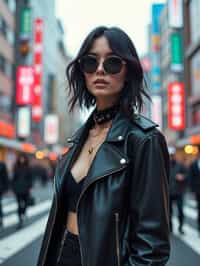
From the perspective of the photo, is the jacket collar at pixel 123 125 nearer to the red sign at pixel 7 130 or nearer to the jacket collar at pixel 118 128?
the jacket collar at pixel 118 128

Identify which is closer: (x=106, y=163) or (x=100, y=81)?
(x=106, y=163)

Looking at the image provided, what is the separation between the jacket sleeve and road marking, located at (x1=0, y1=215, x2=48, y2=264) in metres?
4.82

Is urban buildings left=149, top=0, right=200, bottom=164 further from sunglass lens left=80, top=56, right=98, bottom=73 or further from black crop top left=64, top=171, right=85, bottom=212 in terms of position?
black crop top left=64, top=171, right=85, bottom=212

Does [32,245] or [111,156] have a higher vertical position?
[111,156]

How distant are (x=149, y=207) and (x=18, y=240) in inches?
263

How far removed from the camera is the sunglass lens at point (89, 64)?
1.75m

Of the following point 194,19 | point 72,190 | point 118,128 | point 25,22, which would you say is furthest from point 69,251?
point 25,22

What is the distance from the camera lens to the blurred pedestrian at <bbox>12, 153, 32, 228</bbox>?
960cm

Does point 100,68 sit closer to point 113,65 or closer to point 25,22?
point 113,65

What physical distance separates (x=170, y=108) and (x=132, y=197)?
97.7 feet

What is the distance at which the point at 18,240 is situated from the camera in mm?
7645

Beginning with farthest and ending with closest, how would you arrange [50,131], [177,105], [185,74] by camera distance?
[50,131] < [185,74] < [177,105]

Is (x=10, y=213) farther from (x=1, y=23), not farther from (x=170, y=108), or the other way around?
(x=1, y=23)

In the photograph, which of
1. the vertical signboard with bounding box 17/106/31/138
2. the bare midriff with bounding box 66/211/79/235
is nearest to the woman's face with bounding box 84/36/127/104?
the bare midriff with bounding box 66/211/79/235
